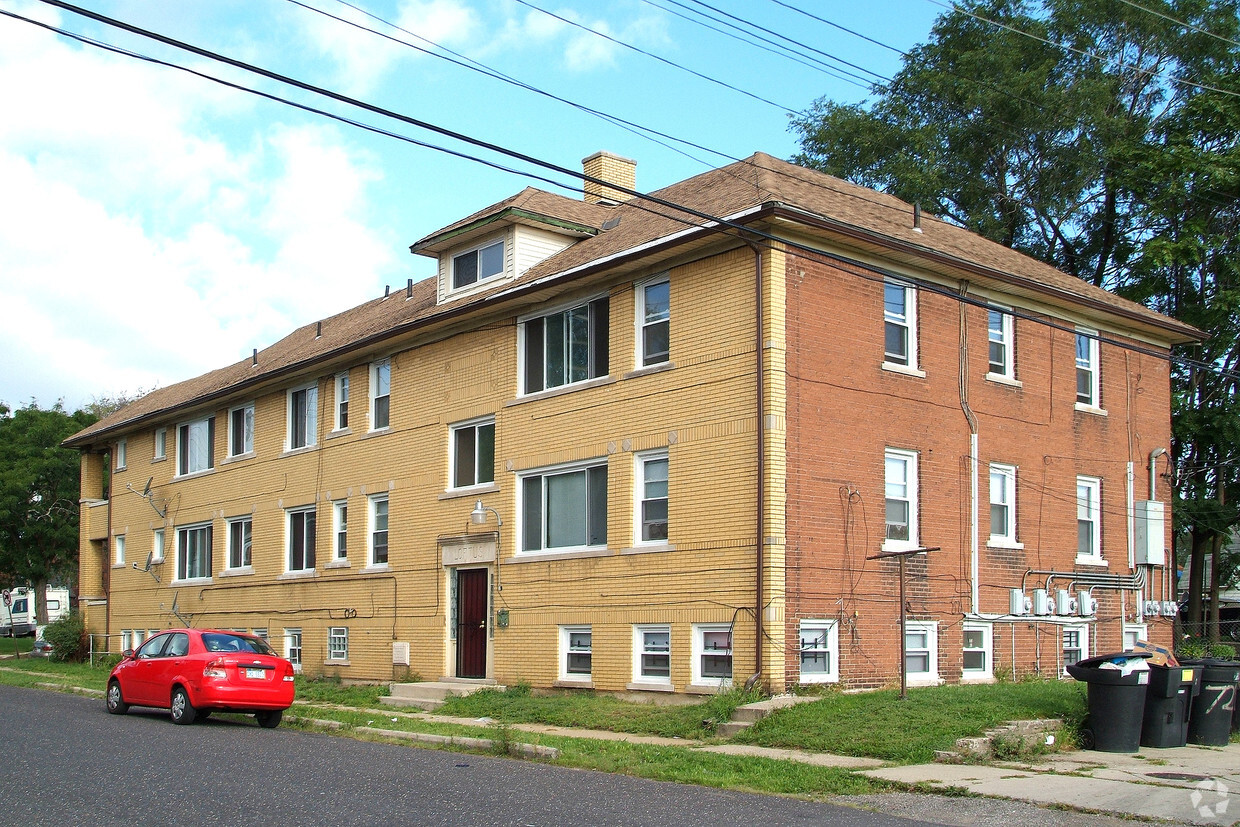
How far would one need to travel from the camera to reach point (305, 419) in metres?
28.8

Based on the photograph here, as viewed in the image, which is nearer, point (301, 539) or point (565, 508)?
point (565, 508)

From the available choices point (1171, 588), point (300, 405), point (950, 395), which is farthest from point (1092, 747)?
point (300, 405)

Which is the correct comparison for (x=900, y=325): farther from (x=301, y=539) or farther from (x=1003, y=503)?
(x=301, y=539)

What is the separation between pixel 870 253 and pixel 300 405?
49.9ft

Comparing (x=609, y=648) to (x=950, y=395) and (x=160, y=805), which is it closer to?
(x=950, y=395)

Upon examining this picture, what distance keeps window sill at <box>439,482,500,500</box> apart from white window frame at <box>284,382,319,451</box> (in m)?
5.81

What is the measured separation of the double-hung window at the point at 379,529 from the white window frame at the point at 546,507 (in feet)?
15.4

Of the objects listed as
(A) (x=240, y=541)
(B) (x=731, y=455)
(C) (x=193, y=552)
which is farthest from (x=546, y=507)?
(C) (x=193, y=552)

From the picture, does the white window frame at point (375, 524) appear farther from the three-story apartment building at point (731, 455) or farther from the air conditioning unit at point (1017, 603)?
the air conditioning unit at point (1017, 603)

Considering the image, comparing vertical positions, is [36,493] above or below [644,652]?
above

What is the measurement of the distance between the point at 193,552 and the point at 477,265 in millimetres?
14063

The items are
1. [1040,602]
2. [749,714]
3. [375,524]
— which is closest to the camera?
[749,714]

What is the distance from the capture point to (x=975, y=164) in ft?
113

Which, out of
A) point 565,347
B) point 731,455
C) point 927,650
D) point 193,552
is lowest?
point 927,650
